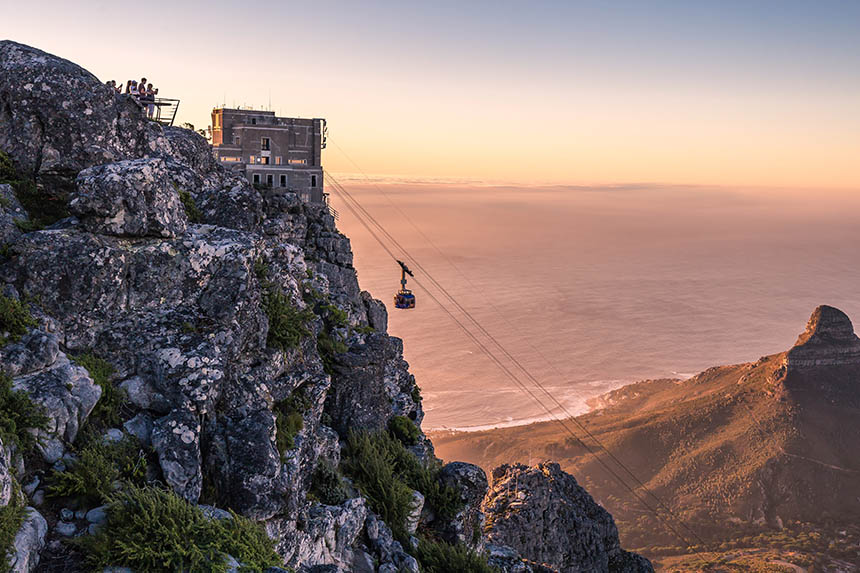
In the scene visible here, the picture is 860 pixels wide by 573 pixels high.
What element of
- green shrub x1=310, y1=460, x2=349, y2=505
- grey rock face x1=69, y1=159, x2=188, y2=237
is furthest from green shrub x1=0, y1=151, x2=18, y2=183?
green shrub x1=310, y1=460, x2=349, y2=505

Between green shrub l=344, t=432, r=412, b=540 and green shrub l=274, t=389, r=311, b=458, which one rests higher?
green shrub l=274, t=389, r=311, b=458

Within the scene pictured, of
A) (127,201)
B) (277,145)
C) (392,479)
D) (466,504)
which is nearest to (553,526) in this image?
(466,504)

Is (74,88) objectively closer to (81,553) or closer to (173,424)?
(173,424)

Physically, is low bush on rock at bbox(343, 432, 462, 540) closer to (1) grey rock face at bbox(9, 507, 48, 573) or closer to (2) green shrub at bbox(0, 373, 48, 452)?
(2) green shrub at bbox(0, 373, 48, 452)

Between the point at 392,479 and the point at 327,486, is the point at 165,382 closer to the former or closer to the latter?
the point at 327,486

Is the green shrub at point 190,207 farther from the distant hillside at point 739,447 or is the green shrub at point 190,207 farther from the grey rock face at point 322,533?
the distant hillside at point 739,447

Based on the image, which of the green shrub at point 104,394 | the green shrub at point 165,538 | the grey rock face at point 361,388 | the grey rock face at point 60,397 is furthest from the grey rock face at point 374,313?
the green shrub at point 165,538
